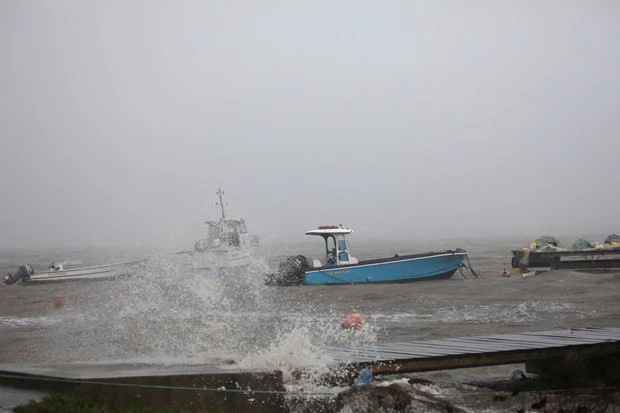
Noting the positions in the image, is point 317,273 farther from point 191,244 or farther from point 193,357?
point 191,244

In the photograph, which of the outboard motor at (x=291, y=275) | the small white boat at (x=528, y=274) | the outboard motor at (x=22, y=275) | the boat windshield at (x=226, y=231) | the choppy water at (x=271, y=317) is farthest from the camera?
the boat windshield at (x=226, y=231)

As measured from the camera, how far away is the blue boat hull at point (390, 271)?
28.1 meters

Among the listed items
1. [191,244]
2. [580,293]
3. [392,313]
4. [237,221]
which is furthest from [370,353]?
[191,244]

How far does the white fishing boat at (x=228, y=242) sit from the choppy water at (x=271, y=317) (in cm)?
533

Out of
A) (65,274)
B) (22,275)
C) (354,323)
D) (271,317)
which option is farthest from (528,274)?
(22,275)

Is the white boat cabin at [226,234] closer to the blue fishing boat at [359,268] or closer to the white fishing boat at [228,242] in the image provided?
the white fishing boat at [228,242]

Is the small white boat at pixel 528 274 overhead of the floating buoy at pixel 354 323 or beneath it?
beneath

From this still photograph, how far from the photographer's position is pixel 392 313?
19.1m

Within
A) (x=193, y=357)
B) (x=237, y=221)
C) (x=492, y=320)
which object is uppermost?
(x=237, y=221)

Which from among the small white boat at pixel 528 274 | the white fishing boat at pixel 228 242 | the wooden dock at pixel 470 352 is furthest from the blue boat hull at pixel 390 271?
the wooden dock at pixel 470 352

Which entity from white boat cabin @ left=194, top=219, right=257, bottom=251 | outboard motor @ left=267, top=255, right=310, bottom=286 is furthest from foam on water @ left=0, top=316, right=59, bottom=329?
white boat cabin @ left=194, top=219, right=257, bottom=251

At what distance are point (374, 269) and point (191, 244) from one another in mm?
28697

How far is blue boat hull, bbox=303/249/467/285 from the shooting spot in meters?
28.1

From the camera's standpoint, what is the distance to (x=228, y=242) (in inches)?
1554
